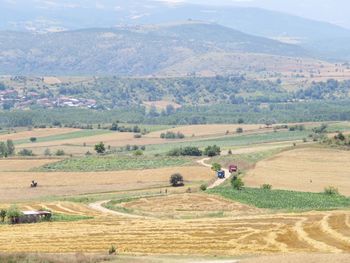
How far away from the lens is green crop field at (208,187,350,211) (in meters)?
93.9

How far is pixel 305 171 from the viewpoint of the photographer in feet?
415

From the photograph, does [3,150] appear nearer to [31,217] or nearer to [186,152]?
[186,152]

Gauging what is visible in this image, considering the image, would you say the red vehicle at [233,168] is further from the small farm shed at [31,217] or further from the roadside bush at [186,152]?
the small farm shed at [31,217]

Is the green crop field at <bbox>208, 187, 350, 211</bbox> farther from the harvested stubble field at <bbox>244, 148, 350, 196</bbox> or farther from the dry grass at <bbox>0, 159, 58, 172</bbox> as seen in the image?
the dry grass at <bbox>0, 159, 58, 172</bbox>

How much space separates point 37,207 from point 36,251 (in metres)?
34.3

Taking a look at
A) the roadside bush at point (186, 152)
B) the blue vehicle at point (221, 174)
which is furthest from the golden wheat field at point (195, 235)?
the roadside bush at point (186, 152)

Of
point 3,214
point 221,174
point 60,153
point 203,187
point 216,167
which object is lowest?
point 203,187

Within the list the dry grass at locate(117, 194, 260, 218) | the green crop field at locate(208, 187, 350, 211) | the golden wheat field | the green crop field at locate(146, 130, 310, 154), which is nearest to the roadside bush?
the green crop field at locate(146, 130, 310, 154)

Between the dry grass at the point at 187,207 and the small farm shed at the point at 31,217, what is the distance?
10.7 meters

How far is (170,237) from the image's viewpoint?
69.9 meters

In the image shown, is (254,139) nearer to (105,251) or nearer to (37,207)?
(37,207)

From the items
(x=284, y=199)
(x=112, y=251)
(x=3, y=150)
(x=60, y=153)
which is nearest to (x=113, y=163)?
(x=60, y=153)

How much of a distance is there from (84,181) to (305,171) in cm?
3039

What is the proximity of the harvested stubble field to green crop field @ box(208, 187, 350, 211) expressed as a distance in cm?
609
